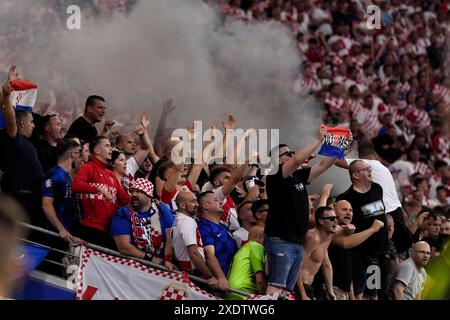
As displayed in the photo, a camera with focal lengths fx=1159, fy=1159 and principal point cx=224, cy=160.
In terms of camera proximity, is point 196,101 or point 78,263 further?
point 196,101

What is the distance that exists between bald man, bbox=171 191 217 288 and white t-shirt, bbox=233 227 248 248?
0.56 metres

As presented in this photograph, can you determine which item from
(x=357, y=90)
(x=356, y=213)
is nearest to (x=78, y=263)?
(x=356, y=213)

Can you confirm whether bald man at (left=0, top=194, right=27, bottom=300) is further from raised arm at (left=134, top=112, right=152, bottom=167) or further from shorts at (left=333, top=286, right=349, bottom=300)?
raised arm at (left=134, top=112, right=152, bottom=167)

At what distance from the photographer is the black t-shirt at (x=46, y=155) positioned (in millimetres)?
8828

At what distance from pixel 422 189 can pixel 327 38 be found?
4.21 metres

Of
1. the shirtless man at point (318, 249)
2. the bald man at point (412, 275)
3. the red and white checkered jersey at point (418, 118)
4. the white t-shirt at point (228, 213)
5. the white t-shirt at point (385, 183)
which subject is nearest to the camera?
the shirtless man at point (318, 249)

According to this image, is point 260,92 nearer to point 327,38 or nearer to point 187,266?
point 327,38

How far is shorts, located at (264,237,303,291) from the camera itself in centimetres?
816

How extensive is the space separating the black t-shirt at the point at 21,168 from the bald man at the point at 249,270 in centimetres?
153

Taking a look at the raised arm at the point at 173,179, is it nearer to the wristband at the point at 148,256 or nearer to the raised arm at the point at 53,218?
the wristband at the point at 148,256

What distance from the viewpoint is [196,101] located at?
13.0 meters

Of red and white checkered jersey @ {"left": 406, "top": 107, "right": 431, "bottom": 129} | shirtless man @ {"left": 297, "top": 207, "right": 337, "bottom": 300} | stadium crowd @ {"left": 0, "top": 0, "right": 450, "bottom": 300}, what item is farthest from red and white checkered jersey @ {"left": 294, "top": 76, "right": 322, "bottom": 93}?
shirtless man @ {"left": 297, "top": 207, "right": 337, "bottom": 300}

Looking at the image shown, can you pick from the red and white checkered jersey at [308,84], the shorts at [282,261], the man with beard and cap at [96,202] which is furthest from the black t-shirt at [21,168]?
the red and white checkered jersey at [308,84]

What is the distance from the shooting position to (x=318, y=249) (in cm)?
862
